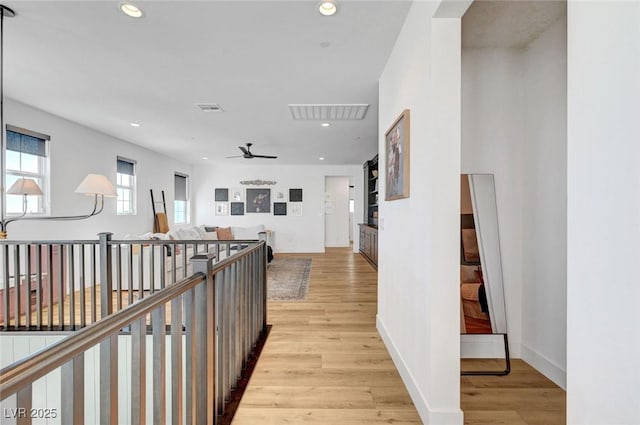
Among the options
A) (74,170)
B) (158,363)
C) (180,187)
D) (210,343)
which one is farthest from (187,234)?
(158,363)

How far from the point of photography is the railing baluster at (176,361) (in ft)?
4.14

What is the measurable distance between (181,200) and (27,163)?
446 cm

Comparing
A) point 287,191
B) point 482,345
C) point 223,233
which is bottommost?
point 482,345

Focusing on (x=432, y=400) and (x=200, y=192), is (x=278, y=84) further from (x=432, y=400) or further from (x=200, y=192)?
Result: (x=200, y=192)

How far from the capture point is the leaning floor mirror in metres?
2.34

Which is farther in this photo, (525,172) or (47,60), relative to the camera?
(47,60)

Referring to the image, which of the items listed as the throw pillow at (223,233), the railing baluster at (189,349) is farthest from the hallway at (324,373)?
the throw pillow at (223,233)

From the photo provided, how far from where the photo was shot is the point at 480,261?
7.75ft

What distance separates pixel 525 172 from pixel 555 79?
69 cm

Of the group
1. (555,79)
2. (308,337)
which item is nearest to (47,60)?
(308,337)

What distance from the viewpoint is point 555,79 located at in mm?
2137

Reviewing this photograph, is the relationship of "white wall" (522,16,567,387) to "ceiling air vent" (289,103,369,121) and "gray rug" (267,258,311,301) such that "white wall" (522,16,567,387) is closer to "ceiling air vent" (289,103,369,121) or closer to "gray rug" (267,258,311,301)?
"ceiling air vent" (289,103,369,121)

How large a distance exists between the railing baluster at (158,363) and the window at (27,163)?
13.9 ft

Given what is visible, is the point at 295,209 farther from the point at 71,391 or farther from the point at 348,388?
the point at 71,391
